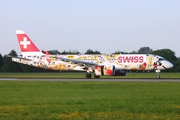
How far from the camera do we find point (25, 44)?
61062 mm

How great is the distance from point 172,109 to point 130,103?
3007 mm

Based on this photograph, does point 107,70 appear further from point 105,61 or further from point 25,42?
point 25,42

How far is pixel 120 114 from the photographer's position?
1681cm

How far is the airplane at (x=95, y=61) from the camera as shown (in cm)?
5350

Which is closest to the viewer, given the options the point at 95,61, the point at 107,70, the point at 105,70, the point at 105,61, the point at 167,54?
the point at 107,70

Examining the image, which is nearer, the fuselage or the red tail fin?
the fuselage

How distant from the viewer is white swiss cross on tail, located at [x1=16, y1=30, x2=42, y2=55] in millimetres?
60281

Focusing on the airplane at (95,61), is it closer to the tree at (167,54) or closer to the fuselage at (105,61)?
the fuselage at (105,61)

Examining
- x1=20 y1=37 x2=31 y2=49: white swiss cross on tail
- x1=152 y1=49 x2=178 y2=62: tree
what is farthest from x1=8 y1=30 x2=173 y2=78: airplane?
x1=152 y1=49 x2=178 y2=62: tree

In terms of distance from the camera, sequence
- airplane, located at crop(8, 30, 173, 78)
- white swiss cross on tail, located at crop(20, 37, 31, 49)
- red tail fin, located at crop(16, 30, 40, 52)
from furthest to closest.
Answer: white swiss cross on tail, located at crop(20, 37, 31, 49), red tail fin, located at crop(16, 30, 40, 52), airplane, located at crop(8, 30, 173, 78)

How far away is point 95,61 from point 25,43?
11553 millimetres

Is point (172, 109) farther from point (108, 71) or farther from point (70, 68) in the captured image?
point (70, 68)

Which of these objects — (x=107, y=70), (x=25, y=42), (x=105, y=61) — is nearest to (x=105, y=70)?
(x=107, y=70)

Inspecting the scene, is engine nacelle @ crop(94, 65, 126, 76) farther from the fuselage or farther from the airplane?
the fuselage
